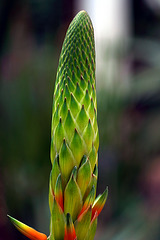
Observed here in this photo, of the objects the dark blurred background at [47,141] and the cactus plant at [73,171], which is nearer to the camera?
the cactus plant at [73,171]

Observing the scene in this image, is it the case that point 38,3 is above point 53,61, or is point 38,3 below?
above

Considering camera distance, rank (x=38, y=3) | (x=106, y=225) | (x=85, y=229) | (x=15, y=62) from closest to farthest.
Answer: (x=85, y=229) < (x=106, y=225) < (x=15, y=62) < (x=38, y=3)

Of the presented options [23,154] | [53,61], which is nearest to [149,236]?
[23,154]

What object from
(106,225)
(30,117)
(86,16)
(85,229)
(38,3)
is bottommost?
(106,225)

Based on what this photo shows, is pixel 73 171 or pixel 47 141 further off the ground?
pixel 73 171

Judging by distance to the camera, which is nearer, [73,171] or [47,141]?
[73,171]

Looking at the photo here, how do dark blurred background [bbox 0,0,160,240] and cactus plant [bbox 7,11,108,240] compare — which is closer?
cactus plant [bbox 7,11,108,240]

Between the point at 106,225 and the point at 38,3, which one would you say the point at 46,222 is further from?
the point at 38,3

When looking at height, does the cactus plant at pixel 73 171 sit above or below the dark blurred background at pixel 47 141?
above

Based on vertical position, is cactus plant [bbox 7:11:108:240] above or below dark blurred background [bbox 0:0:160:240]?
above

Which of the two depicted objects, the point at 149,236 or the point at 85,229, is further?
the point at 149,236

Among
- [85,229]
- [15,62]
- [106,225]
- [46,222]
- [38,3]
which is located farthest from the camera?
[38,3]
